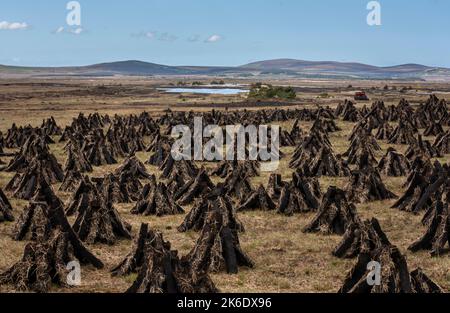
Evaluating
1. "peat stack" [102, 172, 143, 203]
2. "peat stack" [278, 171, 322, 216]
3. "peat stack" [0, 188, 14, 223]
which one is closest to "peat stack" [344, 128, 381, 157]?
"peat stack" [278, 171, 322, 216]

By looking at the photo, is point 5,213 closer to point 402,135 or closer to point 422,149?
point 422,149

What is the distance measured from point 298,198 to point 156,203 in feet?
17.9

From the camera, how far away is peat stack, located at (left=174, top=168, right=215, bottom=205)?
22797 millimetres

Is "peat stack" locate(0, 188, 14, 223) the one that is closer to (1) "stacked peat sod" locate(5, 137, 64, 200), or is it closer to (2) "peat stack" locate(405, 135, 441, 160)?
(1) "stacked peat sod" locate(5, 137, 64, 200)

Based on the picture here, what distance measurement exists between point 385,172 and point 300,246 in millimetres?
12530

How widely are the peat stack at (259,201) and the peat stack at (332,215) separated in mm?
3273

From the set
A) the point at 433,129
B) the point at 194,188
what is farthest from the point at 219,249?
the point at 433,129

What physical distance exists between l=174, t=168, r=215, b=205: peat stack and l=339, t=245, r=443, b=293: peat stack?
37.9 feet

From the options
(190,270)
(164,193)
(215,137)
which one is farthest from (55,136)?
(190,270)

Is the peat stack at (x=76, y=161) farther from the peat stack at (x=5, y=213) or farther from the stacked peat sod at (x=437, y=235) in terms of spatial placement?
the stacked peat sod at (x=437, y=235)

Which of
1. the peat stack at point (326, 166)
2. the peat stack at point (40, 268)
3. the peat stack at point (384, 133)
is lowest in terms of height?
the peat stack at point (40, 268)

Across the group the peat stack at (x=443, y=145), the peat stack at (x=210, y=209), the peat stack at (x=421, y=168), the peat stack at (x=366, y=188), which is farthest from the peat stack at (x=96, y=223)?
the peat stack at (x=443, y=145)

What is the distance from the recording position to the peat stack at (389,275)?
1133 centimetres
